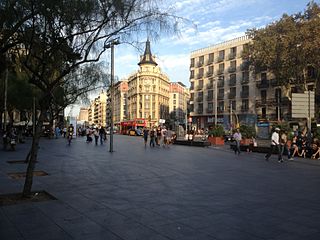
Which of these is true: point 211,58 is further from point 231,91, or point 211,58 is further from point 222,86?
point 231,91

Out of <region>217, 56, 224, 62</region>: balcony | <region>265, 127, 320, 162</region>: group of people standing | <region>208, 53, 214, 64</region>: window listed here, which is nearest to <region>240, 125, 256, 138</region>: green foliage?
<region>265, 127, 320, 162</region>: group of people standing

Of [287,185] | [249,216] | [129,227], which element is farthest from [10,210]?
[287,185]

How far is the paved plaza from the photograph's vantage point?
5613 mm

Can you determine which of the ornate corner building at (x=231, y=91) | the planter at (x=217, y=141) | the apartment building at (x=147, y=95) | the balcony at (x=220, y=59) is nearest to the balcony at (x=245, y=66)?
the ornate corner building at (x=231, y=91)

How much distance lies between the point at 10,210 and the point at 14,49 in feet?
15.8

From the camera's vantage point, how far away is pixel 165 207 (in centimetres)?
731

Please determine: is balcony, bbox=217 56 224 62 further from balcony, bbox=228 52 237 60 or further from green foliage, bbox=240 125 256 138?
green foliage, bbox=240 125 256 138

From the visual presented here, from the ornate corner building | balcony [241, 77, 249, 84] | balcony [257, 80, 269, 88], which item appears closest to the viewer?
the ornate corner building

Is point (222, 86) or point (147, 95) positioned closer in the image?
point (222, 86)

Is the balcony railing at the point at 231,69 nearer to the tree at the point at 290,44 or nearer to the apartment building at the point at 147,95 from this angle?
the tree at the point at 290,44

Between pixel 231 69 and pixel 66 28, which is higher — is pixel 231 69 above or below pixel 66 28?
above

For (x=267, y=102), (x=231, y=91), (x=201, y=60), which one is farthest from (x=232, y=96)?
(x=201, y=60)

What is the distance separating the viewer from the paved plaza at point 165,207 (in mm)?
5613

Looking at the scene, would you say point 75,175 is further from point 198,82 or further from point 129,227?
point 198,82
